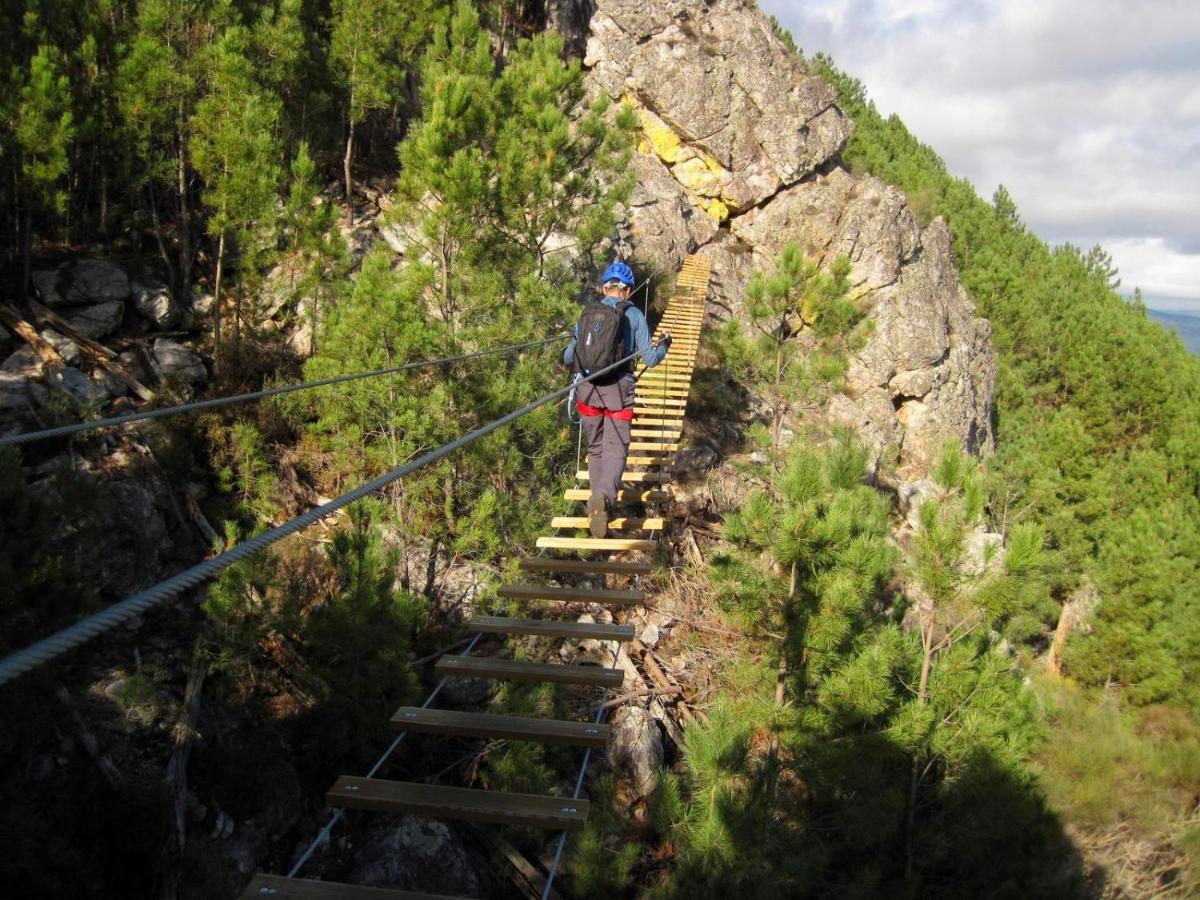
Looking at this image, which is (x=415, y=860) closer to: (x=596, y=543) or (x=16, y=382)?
(x=596, y=543)

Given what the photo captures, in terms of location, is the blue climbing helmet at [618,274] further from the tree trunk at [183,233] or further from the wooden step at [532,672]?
the tree trunk at [183,233]

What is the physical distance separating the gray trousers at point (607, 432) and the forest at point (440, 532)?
0.85m

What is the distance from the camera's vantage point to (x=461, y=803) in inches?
101

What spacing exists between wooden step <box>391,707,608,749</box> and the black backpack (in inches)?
89.1

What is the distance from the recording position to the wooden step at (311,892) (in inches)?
79.3

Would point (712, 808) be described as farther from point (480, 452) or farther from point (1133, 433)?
point (1133, 433)

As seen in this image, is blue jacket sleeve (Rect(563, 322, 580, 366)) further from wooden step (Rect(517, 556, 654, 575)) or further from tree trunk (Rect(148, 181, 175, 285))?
tree trunk (Rect(148, 181, 175, 285))

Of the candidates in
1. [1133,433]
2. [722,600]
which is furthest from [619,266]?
[1133,433]

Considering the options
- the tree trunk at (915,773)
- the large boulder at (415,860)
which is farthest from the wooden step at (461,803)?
the tree trunk at (915,773)

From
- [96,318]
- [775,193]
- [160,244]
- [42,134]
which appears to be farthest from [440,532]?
[775,193]

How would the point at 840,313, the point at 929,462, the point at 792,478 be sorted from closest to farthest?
the point at 792,478, the point at 840,313, the point at 929,462

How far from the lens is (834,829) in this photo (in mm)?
4715

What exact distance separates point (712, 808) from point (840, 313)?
4.38 meters

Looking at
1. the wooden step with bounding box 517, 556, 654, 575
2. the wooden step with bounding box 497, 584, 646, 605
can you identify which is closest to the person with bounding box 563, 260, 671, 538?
the wooden step with bounding box 517, 556, 654, 575
